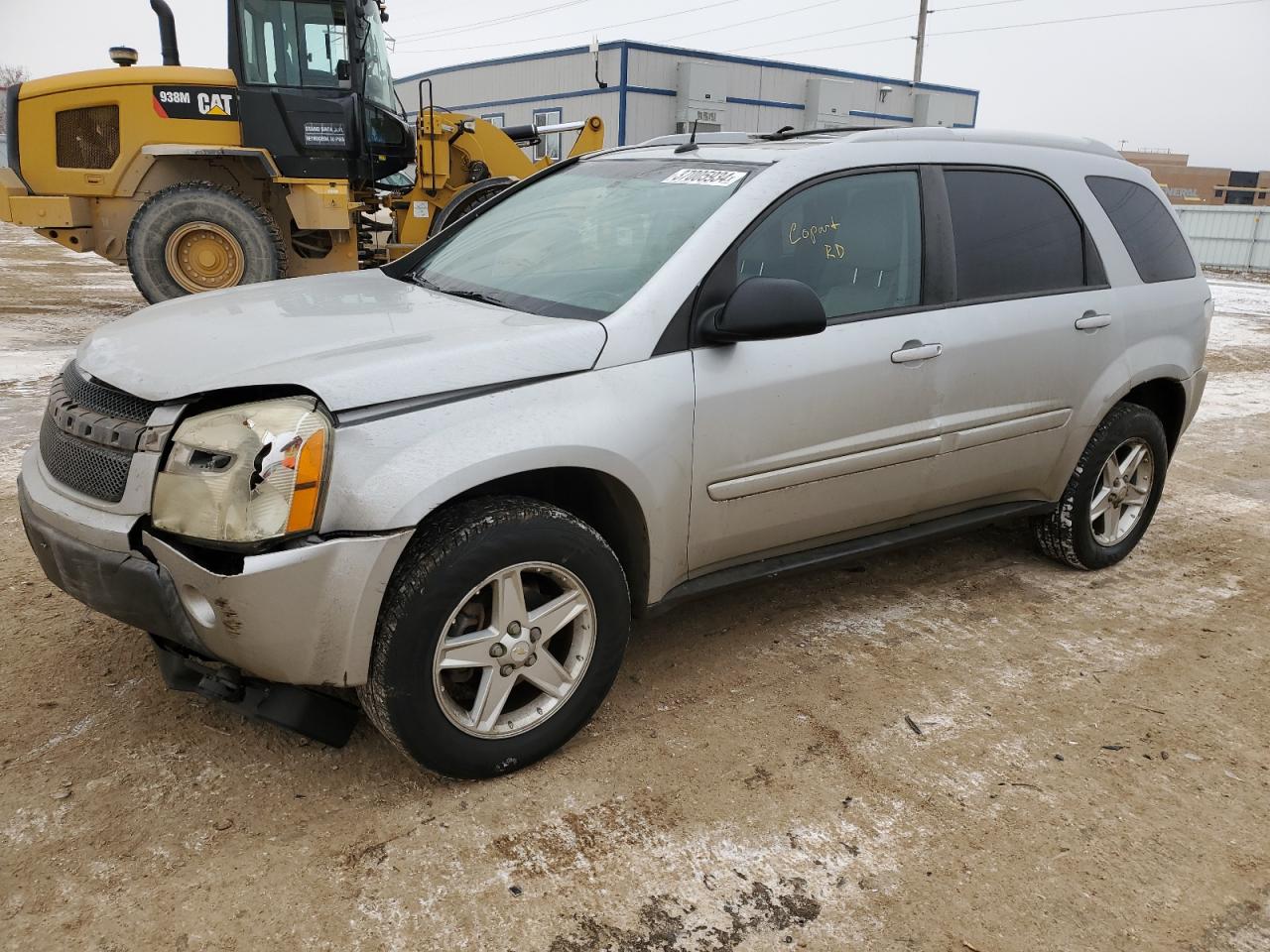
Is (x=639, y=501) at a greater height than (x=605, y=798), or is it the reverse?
(x=639, y=501)

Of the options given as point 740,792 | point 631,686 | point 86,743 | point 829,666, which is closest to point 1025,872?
point 740,792

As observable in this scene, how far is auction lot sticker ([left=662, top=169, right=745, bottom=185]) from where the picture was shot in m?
3.24

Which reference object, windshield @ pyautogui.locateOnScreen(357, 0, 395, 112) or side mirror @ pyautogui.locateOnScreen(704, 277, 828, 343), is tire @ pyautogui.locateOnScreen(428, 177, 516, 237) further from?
side mirror @ pyautogui.locateOnScreen(704, 277, 828, 343)

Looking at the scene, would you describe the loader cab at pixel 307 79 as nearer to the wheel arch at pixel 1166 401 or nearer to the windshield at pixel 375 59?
the windshield at pixel 375 59

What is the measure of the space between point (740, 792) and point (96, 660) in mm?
2197

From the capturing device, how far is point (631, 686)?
329 cm

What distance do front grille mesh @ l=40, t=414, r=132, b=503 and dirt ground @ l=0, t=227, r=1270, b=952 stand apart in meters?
0.81

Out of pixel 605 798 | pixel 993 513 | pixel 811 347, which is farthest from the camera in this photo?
pixel 993 513

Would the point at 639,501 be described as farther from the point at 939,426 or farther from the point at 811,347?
the point at 939,426

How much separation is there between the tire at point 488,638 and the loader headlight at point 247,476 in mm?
334

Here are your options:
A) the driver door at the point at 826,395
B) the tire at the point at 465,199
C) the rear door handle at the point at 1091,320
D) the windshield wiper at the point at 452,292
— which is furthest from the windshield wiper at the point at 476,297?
the tire at the point at 465,199

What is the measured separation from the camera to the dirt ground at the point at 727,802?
7.41 ft

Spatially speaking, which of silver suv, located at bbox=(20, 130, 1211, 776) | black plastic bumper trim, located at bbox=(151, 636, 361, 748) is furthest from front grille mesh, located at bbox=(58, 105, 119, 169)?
black plastic bumper trim, located at bbox=(151, 636, 361, 748)

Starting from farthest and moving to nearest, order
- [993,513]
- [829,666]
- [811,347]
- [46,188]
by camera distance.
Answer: [46,188] < [993,513] < [829,666] < [811,347]
